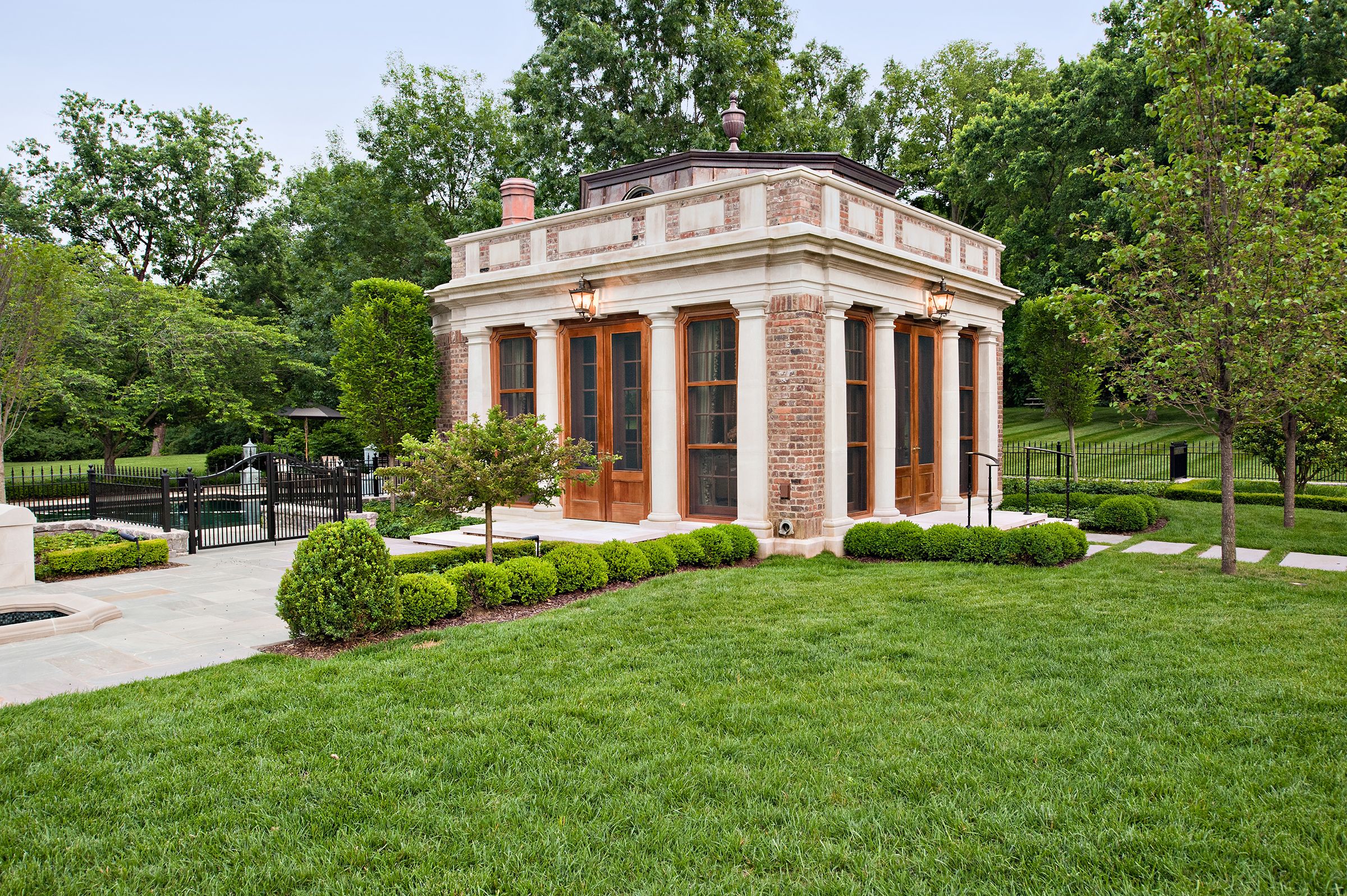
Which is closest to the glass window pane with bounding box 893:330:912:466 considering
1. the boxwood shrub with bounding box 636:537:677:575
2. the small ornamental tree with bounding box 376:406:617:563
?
the boxwood shrub with bounding box 636:537:677:575

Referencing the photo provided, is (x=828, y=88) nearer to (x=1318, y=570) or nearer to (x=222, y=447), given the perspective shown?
(x=222, y=447)

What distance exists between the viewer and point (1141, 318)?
30.5ft

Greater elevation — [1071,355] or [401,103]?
[401,103]

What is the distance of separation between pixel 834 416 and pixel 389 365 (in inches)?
361

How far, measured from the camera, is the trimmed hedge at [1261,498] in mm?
15844

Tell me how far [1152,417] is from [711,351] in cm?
2624

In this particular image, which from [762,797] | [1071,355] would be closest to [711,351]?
[762,797]

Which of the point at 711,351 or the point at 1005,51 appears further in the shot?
the point at 1005,51

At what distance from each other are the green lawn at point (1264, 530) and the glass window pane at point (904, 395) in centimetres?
394

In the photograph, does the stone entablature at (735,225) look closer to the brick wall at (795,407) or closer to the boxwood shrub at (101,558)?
the brick wall at (795,407)

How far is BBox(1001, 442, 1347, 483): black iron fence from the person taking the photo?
21.2 meters

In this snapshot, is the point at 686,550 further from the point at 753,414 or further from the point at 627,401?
the point at 627,401

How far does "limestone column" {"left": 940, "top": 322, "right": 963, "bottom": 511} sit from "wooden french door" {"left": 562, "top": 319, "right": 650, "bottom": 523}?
196 inches

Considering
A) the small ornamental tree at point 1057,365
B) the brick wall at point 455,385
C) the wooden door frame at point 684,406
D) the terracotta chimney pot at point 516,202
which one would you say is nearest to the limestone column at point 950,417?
the wooden door frame at point 684,406
